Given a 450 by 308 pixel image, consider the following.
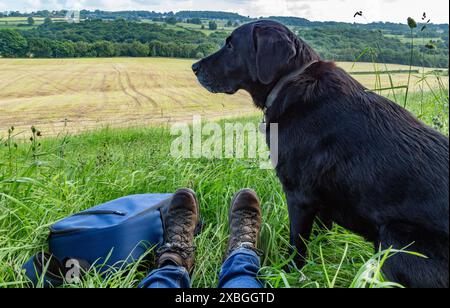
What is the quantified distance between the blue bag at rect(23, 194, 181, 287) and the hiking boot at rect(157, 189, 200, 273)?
0.27 feet

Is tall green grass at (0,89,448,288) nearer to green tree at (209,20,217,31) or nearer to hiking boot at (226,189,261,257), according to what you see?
hiking boot at (226,189,261,257)

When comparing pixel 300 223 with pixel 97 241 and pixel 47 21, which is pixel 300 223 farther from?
pixel 47 21

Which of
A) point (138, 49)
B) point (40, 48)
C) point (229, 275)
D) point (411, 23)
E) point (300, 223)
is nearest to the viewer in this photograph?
point (229, 275)

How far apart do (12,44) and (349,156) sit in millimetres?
3514

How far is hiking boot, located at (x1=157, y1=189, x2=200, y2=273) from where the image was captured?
1834 millimetres

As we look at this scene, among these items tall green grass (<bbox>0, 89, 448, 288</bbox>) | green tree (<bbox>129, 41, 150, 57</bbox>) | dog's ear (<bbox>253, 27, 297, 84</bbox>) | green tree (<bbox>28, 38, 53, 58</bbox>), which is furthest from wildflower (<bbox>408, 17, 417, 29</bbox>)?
green tree (<bbox>28, 38, 53, 58</bbox>)

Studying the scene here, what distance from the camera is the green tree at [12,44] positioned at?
12.3 ft

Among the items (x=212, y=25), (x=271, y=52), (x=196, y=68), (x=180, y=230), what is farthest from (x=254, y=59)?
(x=212, y=25)

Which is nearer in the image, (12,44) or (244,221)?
(244,221)

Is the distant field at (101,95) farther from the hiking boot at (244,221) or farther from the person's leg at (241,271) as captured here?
the person's leg at (241,271)

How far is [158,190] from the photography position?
2592 millimetres

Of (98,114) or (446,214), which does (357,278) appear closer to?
(446,214)

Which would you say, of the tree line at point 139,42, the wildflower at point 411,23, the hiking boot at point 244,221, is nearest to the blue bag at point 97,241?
the hiking boot at point 244,221
